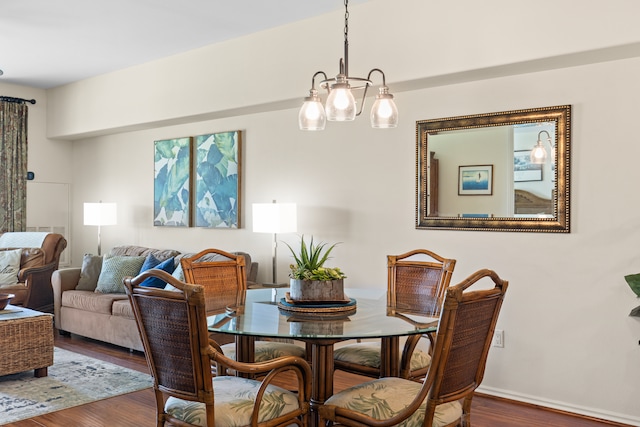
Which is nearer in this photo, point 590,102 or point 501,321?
point 590,102

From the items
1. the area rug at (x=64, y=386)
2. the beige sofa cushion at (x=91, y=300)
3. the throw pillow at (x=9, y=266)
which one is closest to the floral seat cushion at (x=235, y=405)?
Result: the area rug at (x=64, y=386)

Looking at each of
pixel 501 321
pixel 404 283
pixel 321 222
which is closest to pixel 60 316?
pixel 321 222

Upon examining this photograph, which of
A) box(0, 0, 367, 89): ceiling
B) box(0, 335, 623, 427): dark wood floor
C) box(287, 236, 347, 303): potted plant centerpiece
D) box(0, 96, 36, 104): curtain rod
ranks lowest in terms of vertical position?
box(0, 335, 623, 427): dark wood floor

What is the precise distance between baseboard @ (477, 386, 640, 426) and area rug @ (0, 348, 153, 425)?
235 centimetres

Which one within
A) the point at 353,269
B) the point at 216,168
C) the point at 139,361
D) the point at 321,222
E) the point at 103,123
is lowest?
the point at 139,361

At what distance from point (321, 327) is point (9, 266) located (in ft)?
15.4

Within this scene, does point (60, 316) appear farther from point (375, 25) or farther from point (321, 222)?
point (375, 25)

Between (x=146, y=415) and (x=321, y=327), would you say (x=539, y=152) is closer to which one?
(x=321, y=327)

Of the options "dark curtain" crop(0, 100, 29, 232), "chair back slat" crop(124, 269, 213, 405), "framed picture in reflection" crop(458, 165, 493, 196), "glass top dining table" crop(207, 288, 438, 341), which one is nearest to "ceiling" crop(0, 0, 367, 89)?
"dark curtain" crop(0, 100, 29, 232)

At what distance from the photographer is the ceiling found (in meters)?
4.19

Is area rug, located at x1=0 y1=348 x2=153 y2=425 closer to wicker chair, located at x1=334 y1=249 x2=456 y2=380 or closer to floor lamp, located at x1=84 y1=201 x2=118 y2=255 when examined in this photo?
wicker chair, located at x1=334 y1=249 x2=456 y2=380

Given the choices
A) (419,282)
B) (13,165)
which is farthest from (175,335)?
(13,165)

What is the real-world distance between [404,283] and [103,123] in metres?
4.40

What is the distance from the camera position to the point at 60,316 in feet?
17.9
